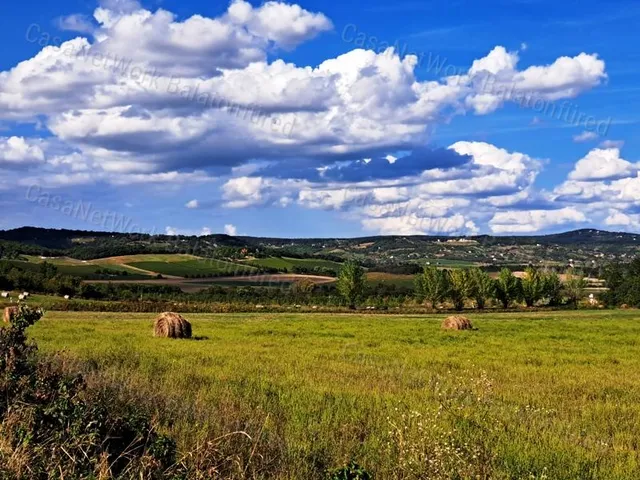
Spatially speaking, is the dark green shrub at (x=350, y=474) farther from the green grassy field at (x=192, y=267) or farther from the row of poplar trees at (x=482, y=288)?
the green grassy field at (x=192, y=267)

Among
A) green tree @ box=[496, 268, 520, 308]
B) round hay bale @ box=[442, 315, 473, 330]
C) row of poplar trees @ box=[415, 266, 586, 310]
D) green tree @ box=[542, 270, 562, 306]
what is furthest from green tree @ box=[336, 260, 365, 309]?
round hay bale @ box=[442, 315, 473, 330]

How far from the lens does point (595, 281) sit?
16812 centimetres

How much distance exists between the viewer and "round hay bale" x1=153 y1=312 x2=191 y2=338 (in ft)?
98.0

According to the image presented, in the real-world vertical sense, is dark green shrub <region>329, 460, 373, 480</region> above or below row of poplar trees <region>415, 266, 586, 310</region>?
above

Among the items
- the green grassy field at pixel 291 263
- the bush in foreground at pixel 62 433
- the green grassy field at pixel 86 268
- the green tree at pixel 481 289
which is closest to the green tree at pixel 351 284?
the green tree at pixel 481 289

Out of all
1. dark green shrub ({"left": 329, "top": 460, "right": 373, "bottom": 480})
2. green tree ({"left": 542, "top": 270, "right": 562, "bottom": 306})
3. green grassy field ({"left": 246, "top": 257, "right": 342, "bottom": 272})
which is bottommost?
green tree ({"left": 542, "top": 270, "right": 562, "bottom": 306})

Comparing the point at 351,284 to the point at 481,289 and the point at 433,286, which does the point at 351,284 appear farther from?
the point at 481,289

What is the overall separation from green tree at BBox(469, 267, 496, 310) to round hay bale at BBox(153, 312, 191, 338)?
87.9 m

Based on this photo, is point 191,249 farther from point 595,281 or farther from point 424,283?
point 595,281

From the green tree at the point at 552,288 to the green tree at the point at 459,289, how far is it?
18.3 m

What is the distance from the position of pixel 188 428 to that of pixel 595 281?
576 ft

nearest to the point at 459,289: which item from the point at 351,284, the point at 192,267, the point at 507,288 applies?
the point at 507,288

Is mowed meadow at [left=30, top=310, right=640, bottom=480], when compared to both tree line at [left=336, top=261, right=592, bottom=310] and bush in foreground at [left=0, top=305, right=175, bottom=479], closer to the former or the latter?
bush in foreground at [left=0, top=305, right=175, bottom=479]

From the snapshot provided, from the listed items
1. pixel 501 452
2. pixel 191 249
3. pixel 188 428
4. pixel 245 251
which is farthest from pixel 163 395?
pixel 191 249
